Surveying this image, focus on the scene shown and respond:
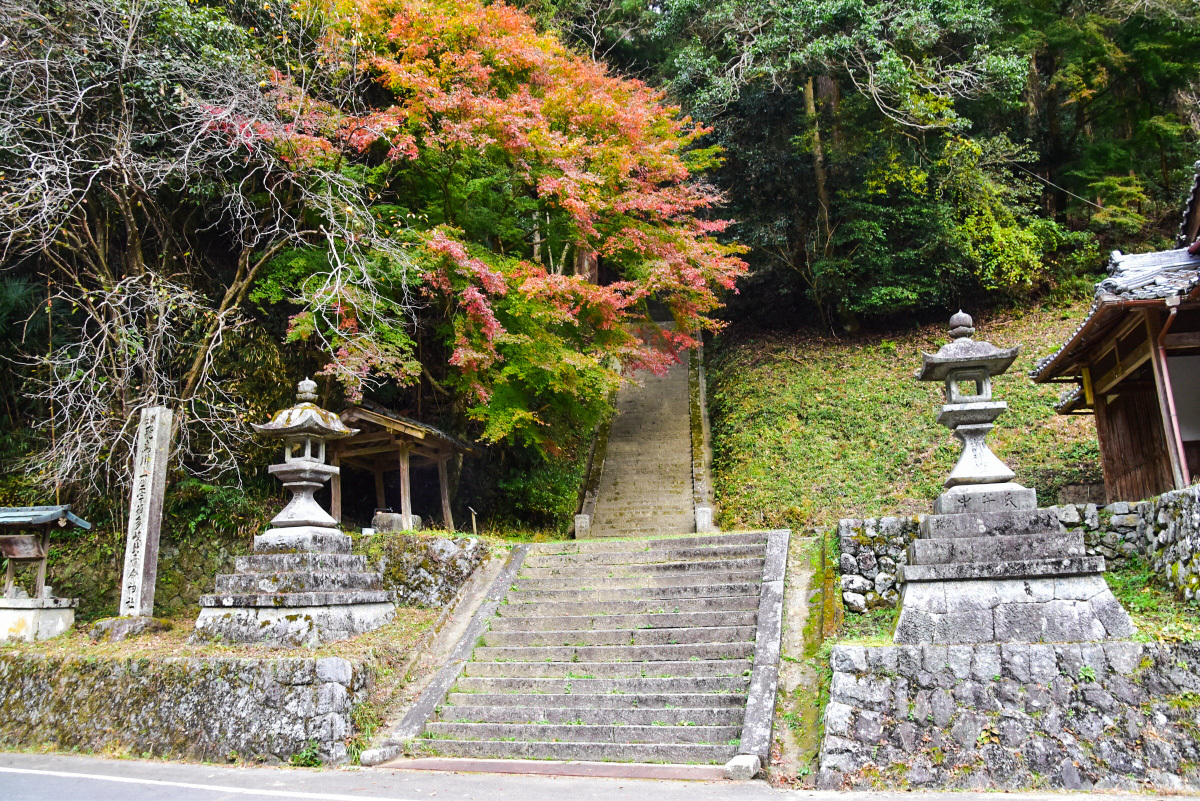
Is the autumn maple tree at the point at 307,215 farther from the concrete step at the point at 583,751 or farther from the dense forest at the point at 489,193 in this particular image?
the concrete step at the point at 583,751

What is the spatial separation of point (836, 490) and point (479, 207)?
8.20 metres

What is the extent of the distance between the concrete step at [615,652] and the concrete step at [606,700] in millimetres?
639

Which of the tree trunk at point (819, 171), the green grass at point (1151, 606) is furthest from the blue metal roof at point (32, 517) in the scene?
the tree trunk at point (819, 171)

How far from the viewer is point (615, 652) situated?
26.3ft

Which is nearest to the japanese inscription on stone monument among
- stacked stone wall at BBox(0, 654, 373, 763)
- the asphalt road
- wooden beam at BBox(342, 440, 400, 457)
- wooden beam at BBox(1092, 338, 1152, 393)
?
stacked stone wall at BBox(0, 654, 373, 763)

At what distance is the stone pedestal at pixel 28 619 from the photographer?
9445 millimetres

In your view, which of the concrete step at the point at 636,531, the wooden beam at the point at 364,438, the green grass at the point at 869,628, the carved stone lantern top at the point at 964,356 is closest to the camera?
the green grass at the point at 869,628

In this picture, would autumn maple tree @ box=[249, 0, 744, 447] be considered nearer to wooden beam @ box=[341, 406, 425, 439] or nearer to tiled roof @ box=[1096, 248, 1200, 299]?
wooden beam @ box=[341, 406, 425, 439]

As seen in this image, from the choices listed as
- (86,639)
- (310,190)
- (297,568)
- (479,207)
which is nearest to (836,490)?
(479,207)

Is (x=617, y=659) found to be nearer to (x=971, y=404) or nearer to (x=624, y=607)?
(x=624, y=607)

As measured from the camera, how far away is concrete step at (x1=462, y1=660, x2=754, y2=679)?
24.6ft

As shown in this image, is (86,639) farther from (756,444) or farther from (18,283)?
(756,444)

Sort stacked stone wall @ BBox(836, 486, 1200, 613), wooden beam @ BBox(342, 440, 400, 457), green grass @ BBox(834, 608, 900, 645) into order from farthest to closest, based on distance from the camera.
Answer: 1. wooden beam @ BBox(342, 440, 400, 457)
2. stacked stone wall @ BBox(836, 486, 1200, 613)
3. green grass @ BBox(834, 608, 900, 645)

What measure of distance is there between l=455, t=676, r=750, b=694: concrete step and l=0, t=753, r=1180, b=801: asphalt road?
1252 mm
